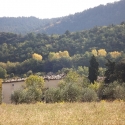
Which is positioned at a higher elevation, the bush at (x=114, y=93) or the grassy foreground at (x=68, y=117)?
A: the grassy foreground at (x=68, y=117)

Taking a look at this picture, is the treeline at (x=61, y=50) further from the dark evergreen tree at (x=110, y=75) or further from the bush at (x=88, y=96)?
the bush at (x=88, y=96)

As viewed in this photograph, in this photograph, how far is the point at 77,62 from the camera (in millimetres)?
96125

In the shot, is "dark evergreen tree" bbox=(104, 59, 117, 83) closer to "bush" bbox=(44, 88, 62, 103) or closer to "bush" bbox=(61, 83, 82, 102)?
"bush" bbox=(61, 83, 82, 102)

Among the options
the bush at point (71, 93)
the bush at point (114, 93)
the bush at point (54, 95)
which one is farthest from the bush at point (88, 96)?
the bush at point (54, 95)

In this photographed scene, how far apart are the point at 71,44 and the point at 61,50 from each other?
16.5ft

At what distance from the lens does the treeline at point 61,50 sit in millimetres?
95000

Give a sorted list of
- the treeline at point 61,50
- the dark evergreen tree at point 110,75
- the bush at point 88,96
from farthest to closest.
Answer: the treeline at point 61,50, the dark evergreen tree at point 110,75, the bush at point 88,96

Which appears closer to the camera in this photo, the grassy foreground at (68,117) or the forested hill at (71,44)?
the grassy foreground at (68,117)

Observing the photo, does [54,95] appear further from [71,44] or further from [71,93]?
[71,44]

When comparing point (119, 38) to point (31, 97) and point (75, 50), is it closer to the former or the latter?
point (75, 50)

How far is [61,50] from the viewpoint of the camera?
117 meters

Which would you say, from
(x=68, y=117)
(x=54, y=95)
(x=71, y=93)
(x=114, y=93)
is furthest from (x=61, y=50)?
(x=68, y=117)

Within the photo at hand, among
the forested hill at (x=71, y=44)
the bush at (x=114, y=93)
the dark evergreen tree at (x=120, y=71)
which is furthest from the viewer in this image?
the forested hill at (x=71, y=44)

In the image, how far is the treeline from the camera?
3740 inches
